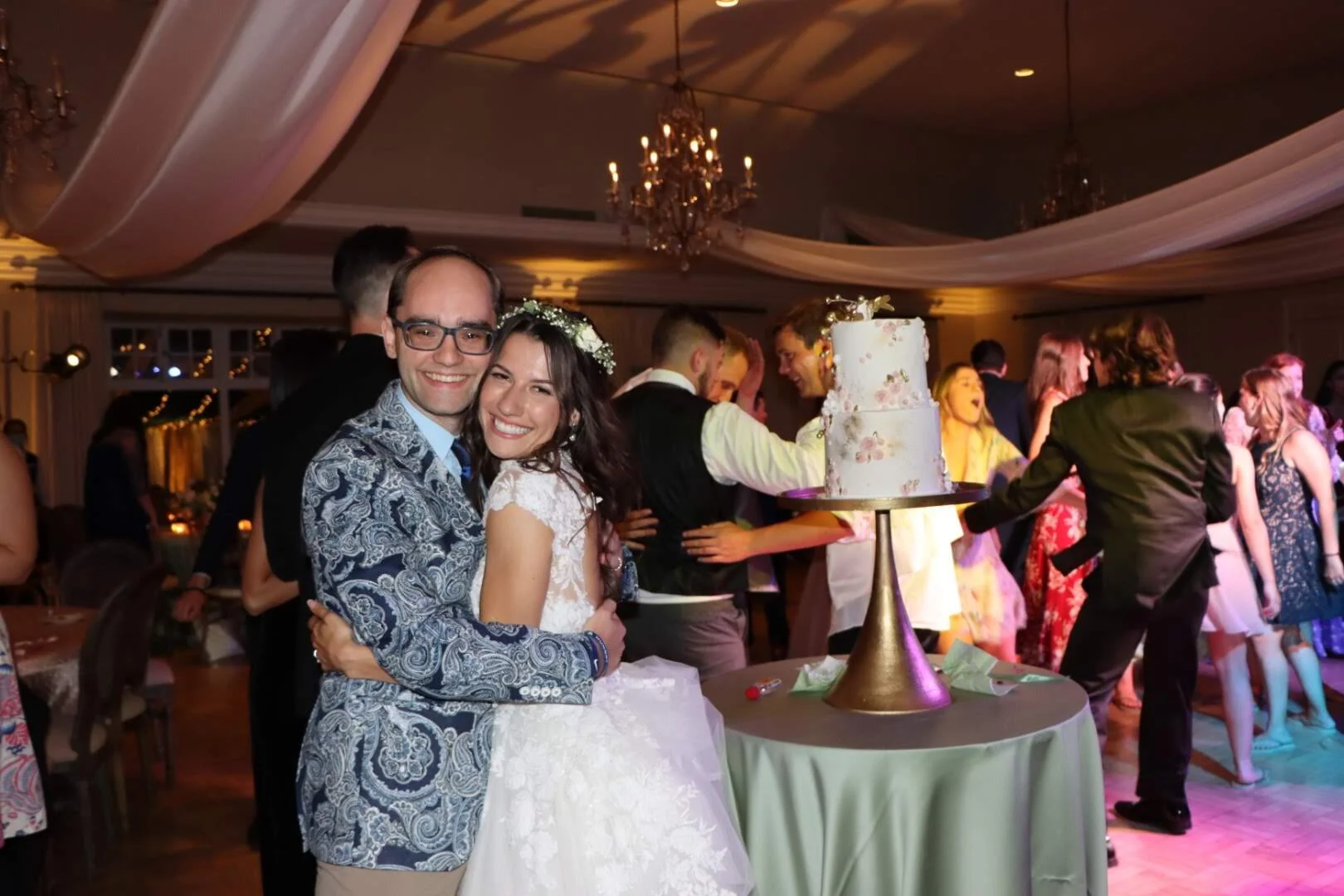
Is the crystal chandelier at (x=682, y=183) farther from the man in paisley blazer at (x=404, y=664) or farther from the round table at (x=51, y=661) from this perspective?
the man in paisley blazer at (x=404, y=664)

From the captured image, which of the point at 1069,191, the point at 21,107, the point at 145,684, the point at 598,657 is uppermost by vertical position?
the point at 1069,191

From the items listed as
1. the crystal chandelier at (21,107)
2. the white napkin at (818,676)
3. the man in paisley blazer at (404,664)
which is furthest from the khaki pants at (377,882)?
the crystal chandelier at (21,107)

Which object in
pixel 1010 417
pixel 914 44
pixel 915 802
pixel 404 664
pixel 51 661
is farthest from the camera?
pixel 914 44

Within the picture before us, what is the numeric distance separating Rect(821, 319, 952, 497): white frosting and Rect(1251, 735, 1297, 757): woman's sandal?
3.06 m

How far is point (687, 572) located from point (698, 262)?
7.53 m

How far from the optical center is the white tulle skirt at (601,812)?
166cm

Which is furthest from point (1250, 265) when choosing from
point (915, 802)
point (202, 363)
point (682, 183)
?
point (202, 363)

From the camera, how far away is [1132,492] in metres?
3.50

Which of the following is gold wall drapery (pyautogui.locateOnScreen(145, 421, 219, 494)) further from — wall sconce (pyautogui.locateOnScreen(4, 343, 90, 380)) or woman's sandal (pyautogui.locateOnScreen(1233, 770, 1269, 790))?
woman's sandal (pyautogui.locateOnScreen(1233, 770, 1269, 790))

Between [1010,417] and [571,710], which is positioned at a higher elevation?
[1010,417]

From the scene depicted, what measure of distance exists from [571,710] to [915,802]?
740 millimetres

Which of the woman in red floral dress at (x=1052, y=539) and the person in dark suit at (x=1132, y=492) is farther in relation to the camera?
the woman in red floral dress at (x=1052, y=539)

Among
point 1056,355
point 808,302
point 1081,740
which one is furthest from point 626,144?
point 1081,740

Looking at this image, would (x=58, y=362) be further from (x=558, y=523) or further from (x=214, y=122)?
(x=558, y=523)
